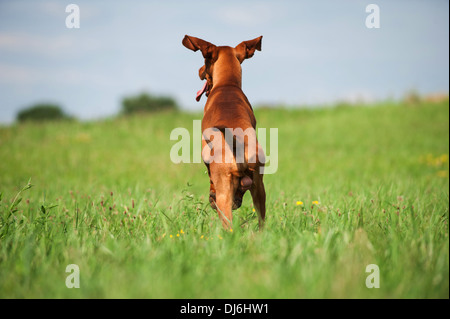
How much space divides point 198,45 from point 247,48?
21.6 inches

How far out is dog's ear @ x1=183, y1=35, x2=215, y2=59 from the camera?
383 cm

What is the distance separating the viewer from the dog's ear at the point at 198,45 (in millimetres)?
3834

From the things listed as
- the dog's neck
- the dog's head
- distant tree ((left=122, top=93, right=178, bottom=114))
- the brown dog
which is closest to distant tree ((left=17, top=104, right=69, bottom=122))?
distant tree ((left=122, top=93, right=178, bottom=114))

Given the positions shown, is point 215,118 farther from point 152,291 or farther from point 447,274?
point 447,274

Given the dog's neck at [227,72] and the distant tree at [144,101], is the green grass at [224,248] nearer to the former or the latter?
the dog's neck at [227,72]

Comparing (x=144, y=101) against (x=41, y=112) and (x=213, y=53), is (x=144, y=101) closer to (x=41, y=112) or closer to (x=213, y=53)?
(x=41, y=112)

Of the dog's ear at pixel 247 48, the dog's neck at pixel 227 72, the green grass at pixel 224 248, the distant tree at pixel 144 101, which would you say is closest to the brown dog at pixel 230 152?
the dog's neck at pixel 227 72

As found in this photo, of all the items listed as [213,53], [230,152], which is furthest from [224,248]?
[213,53]

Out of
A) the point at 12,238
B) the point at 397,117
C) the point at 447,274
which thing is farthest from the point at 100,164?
the point at 397,117

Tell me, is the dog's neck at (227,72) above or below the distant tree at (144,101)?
below

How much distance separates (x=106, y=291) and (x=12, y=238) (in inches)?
56.4

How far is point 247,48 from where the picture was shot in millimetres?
4082

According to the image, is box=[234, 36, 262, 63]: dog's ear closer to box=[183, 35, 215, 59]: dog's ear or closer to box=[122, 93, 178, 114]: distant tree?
box=[183, 35, 215, 59]: dog's ear
